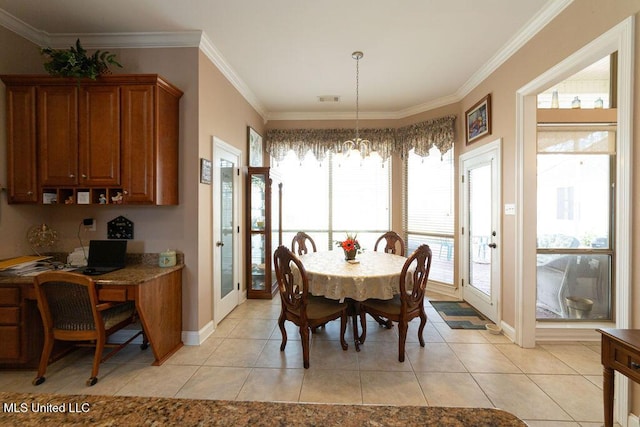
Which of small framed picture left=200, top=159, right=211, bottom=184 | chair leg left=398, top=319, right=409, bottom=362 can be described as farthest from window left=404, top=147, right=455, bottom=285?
small framed picture left=200, top=159, right=211, bottom=184

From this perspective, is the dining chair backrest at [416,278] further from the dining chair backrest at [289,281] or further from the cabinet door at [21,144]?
the cabinet door at [21,144]

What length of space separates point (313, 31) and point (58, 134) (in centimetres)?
254

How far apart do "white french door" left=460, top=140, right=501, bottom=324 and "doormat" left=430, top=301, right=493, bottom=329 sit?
91mm

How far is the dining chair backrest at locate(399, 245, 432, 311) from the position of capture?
2.42 meters

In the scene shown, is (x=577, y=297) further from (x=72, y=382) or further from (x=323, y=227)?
(x=72, y=382)

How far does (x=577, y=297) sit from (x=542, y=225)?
2.77 feet

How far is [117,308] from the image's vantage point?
→ 2.39 metres

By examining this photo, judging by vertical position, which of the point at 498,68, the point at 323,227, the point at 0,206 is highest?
the point at 498,68

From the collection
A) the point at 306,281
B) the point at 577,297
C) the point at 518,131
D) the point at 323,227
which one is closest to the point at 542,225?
the point at 577,297

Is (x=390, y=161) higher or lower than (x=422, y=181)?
higher

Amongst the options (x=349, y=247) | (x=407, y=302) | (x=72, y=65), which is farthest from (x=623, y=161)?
(x=72, y=65)

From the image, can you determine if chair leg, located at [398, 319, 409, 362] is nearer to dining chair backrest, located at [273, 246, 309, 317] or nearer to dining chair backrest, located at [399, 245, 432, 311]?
dining chair backrest, located at [399, 245, 432, 311]

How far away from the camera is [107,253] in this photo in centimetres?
257

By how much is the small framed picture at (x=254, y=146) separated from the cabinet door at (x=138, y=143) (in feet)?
5.64
